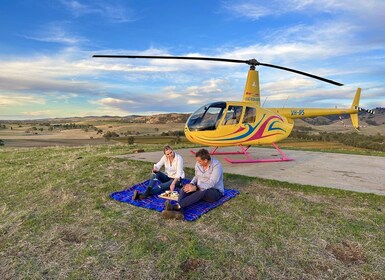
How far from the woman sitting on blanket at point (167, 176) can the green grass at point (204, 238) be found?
0.69 metres

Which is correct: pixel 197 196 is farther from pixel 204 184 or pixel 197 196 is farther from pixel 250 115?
pixel 250 115

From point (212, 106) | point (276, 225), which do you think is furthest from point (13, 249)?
point (212, 106)

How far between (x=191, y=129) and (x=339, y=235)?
6158 millimetres

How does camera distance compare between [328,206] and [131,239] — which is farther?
[328,206]

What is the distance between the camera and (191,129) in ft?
31.8

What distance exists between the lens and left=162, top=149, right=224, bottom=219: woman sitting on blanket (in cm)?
544

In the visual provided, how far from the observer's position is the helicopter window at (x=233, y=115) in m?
9.70

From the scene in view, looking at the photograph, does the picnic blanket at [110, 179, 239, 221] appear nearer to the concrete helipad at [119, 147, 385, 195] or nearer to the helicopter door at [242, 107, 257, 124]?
the concrete helipad at [119, 147, 385, 195]

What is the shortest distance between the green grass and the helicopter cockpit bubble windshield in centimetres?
317

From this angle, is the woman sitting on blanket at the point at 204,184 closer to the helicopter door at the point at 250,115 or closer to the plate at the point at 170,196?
the plate at the point at 170,196

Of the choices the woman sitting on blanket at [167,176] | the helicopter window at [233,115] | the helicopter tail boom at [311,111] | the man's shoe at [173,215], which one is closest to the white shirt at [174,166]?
the woman sitting on blanket at [167,176]

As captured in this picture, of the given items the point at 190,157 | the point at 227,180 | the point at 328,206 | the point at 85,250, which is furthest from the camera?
the point at 190,157

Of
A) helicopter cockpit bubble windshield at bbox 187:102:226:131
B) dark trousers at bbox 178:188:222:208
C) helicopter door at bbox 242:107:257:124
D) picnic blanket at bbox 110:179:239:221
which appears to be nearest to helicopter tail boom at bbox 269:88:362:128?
helicopter door at bbox 242:107:257:124

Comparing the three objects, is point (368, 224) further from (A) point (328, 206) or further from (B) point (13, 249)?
(B) point (13, 249)
